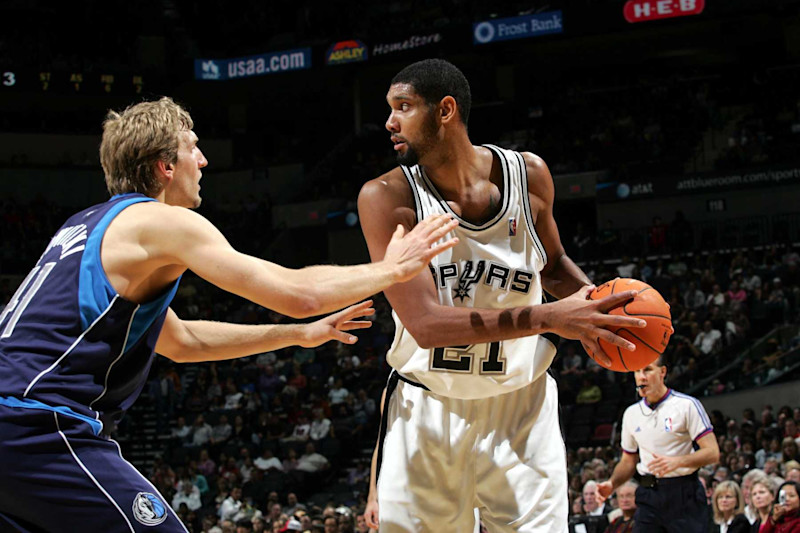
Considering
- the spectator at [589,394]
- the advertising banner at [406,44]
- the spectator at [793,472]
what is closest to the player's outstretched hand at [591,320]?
the spectator at [793,472]

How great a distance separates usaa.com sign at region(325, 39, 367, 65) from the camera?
88.0 ft

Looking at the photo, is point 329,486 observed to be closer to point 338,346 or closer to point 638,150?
point 338,346

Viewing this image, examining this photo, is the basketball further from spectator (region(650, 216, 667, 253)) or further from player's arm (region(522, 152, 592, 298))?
spectator (region(650, 216, 667, 253))

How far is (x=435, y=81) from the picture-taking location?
4465 millimetres

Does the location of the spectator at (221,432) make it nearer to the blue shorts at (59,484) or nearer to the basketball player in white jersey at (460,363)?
the basketball player in white jersey at (460,363)

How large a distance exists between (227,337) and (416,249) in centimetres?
105

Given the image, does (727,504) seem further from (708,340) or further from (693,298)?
(693,298)

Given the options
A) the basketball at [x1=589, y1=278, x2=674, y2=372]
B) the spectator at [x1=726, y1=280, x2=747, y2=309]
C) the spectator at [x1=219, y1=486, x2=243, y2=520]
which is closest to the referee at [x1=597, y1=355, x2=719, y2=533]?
the basketball at [x1=589, y1=278, x2=674, y2=372]

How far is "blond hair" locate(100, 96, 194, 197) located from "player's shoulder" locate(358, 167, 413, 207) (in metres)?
1.03

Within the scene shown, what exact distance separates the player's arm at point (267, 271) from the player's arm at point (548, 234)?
42.1 inches

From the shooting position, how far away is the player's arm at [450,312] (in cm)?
378

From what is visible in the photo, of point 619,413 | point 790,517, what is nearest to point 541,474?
point 790,517

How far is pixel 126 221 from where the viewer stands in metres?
3.33

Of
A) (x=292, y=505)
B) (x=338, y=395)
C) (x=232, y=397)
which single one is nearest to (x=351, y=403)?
(x=338, y=395)
